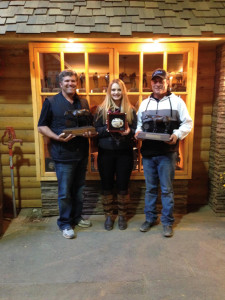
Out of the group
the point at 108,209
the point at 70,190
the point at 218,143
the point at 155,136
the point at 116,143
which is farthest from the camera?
the point at 218,143

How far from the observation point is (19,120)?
3178 mm

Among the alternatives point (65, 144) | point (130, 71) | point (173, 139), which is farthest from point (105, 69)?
point (173, 139)

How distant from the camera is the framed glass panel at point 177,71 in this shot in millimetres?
2898

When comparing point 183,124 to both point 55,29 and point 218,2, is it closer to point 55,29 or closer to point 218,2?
point 218,2

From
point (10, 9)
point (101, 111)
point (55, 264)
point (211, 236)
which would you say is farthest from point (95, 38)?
point (211, 236)

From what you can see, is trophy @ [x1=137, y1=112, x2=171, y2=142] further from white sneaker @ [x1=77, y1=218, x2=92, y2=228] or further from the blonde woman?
white sneaker @ [x1=77, y1=218, x2=92, y2=228]

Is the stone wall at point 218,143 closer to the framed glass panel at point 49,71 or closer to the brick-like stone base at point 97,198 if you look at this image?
the brick-like stone base at point 97,198

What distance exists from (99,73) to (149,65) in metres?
0.57

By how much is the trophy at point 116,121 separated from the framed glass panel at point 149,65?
65cm

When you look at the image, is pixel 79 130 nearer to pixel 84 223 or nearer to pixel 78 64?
pixel 78 64

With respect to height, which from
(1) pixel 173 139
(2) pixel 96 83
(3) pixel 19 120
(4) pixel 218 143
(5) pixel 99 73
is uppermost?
(5) pixel 99 73

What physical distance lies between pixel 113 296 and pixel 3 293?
80 centimetres

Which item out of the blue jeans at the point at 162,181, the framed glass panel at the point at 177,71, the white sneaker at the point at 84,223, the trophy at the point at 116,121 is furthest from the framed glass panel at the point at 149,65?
the white sneaker at the point at 84,223

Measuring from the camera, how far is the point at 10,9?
259cm
